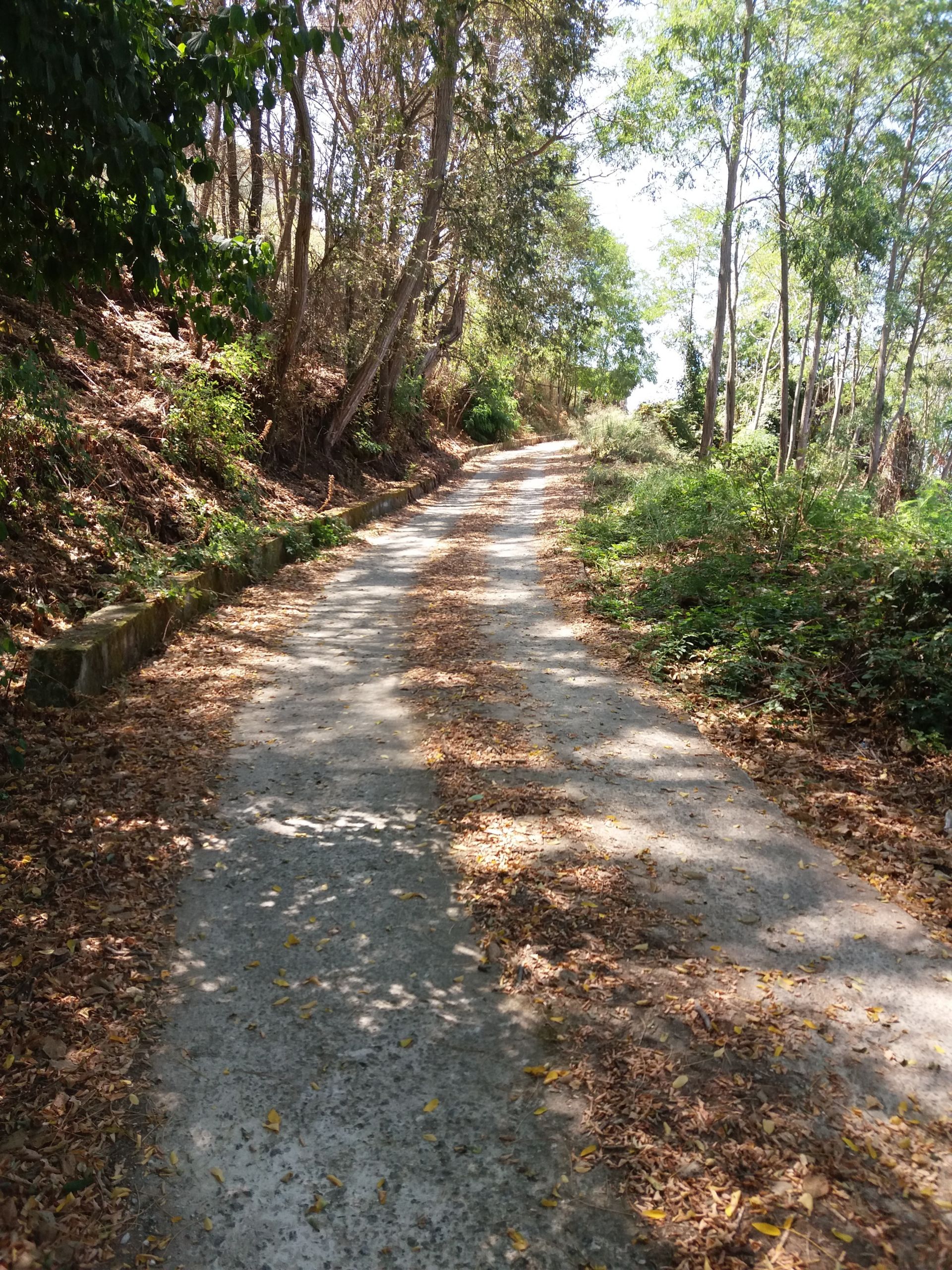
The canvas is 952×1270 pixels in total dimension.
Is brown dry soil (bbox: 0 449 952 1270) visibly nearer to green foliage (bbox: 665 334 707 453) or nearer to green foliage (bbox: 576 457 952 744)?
green foliage (bbox: 576 457 952 744)

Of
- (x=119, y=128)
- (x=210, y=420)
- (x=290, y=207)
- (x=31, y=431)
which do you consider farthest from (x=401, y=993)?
(x=290, y=207)

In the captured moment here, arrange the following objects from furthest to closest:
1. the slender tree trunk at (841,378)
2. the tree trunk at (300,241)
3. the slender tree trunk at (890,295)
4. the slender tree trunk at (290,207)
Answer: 1. the slender tree trunk at (841,378)
2. the slender tree trunk at (890,295)
3. the slender tree trunk at (290,207)
4. the tree trunk at (300,241)

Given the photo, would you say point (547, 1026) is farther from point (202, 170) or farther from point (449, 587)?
point (449, 587)

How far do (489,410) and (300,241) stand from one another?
2189 cm

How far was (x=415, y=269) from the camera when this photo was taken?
14.4m

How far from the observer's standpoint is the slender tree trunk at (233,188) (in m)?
13.2

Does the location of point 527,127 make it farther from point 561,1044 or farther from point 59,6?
point 561,1044

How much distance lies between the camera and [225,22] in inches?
109

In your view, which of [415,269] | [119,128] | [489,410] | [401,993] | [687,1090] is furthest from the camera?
[489,410]

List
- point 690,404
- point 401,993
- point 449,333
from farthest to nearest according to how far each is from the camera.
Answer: point 690,404 < point 449,333 < point 401,993

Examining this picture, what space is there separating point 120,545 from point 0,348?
6.89 feet

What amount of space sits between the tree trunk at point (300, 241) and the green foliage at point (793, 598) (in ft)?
19.6

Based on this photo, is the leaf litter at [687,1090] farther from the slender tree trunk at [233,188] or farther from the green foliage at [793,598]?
the slender tree trunk at [233,188]

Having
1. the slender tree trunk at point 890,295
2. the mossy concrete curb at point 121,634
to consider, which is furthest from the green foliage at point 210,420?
the slender tree trunk at point 890,295
